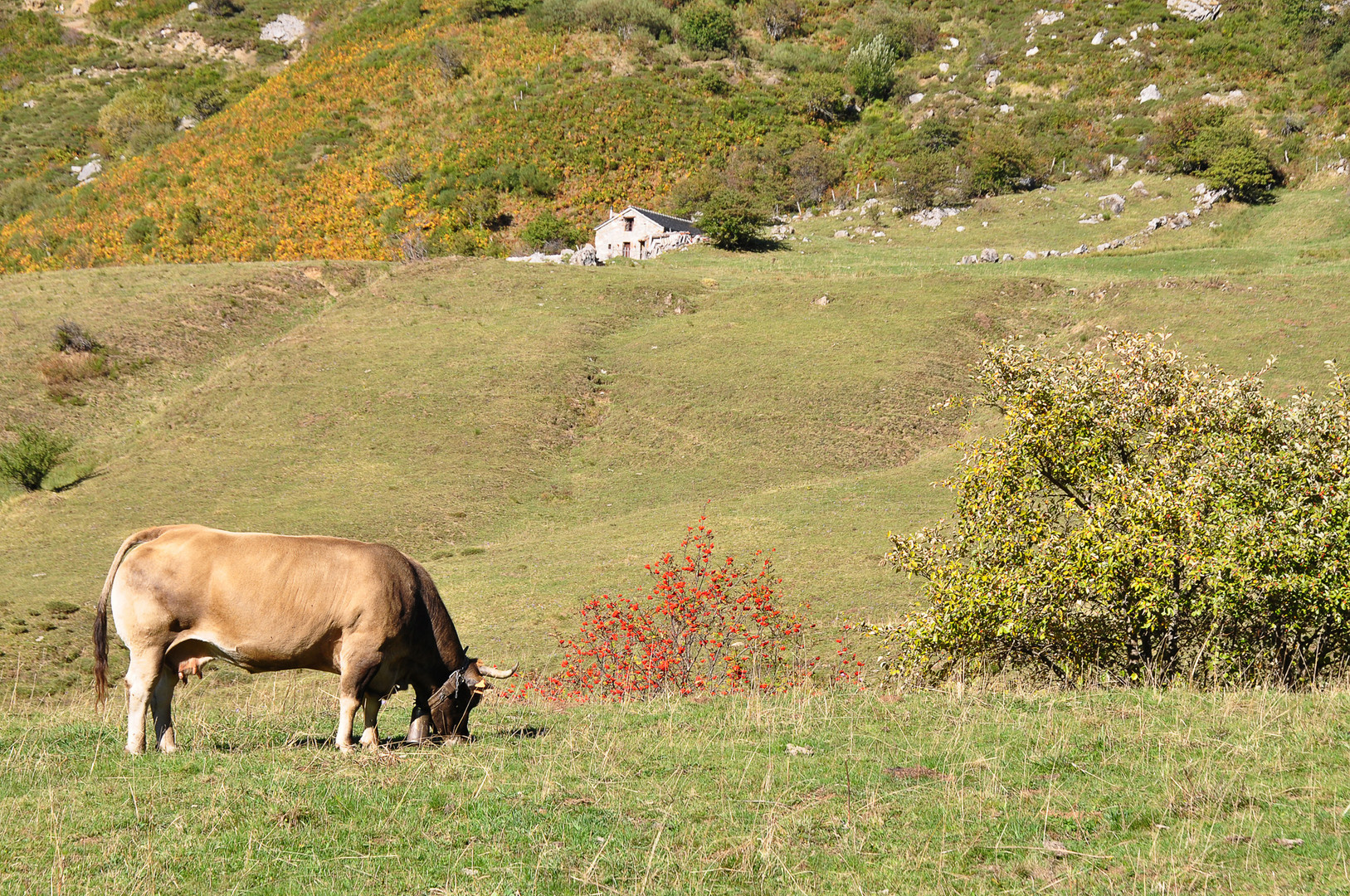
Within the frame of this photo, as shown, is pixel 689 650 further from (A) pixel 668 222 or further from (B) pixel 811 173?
(B) pixel 811 173

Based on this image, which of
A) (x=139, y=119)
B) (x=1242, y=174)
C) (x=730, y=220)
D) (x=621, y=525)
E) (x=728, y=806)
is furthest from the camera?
(x=139, y=119)

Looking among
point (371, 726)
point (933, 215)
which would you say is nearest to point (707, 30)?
point (933, 215)

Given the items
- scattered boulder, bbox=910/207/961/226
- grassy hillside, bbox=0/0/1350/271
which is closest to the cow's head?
grassy hillside, bbox=0/0/1350/271

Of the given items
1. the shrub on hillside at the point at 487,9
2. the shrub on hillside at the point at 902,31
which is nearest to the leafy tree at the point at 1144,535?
the shrub on hillside at the point at 902,31

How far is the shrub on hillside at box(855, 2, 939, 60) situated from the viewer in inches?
4788

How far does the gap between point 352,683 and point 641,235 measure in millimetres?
69744

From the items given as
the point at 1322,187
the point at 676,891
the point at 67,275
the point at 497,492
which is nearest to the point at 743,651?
the point at 676,891

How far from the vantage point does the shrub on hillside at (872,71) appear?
11250 cm

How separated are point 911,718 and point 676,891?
5.88 m

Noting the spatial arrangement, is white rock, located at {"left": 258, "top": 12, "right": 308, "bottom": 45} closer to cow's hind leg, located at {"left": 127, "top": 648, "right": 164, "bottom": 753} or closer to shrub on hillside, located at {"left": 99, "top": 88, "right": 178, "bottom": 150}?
shrub on hillside, located at {"left": 99, "top": 88, "right": 178, "bottom": 150}

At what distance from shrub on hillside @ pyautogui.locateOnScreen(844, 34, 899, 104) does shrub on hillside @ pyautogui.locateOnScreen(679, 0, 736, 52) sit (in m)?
15.4

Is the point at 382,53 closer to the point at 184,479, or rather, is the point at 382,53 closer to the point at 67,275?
the point at 67,275

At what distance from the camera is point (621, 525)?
33.5m

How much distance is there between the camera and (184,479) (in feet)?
122
